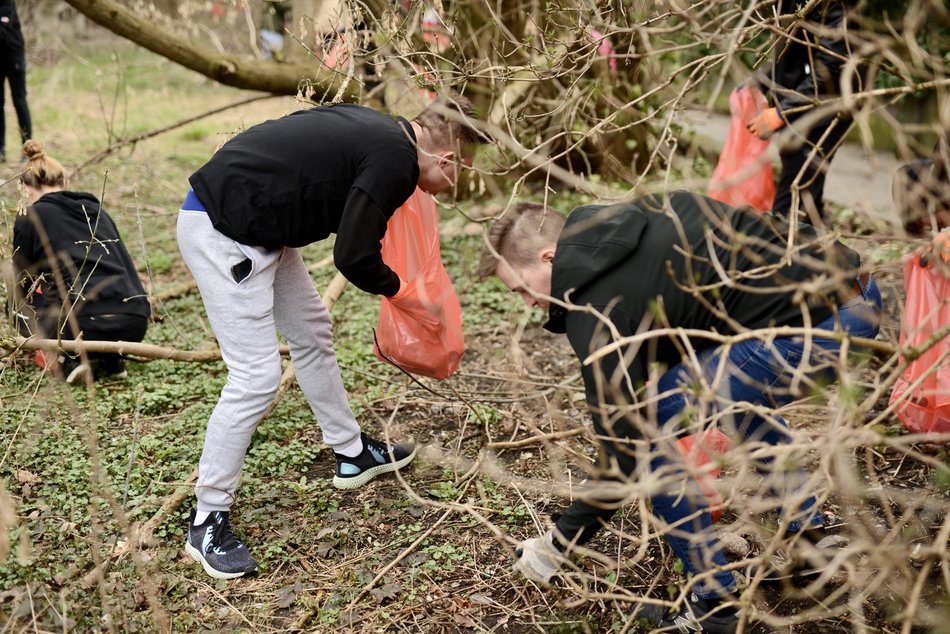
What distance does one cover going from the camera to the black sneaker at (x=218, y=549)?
262 cm

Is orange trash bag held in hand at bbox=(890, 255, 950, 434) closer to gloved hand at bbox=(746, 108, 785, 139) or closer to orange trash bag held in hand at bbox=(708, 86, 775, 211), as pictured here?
gloved hand at bbox=(746, 108, 785, 139)

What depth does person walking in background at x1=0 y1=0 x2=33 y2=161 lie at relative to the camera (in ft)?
20.0

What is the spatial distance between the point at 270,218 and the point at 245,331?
0.37 metres

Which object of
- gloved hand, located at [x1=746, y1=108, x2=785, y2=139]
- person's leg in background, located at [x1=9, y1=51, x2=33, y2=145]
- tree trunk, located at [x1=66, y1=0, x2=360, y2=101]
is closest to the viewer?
gloved hand, located at [x1=746, y1=108, x2=785, y2=139]

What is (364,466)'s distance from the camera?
10.2 feet

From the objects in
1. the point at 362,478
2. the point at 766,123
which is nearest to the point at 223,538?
the point at 362,478

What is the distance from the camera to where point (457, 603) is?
2.55 metres

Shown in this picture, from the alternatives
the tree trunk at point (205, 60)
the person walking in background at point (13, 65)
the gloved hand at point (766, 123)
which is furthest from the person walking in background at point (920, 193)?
the person walking in background at point (13, 65)

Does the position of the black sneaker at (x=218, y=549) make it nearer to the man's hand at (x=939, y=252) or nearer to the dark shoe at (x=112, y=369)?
the dark shoe at (x=112, y=369)

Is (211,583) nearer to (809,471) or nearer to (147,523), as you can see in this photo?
(147,523)

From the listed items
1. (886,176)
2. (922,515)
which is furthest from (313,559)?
(886,176)

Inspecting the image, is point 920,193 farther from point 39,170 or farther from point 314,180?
point 39,170

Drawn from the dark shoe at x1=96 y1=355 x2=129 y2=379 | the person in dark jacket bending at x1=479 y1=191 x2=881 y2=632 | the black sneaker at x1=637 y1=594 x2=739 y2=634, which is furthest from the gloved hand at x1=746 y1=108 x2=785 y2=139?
the dark shoe at x1=96 y1=355 x2=129 y2=379

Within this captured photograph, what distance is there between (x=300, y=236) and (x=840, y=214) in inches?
178
